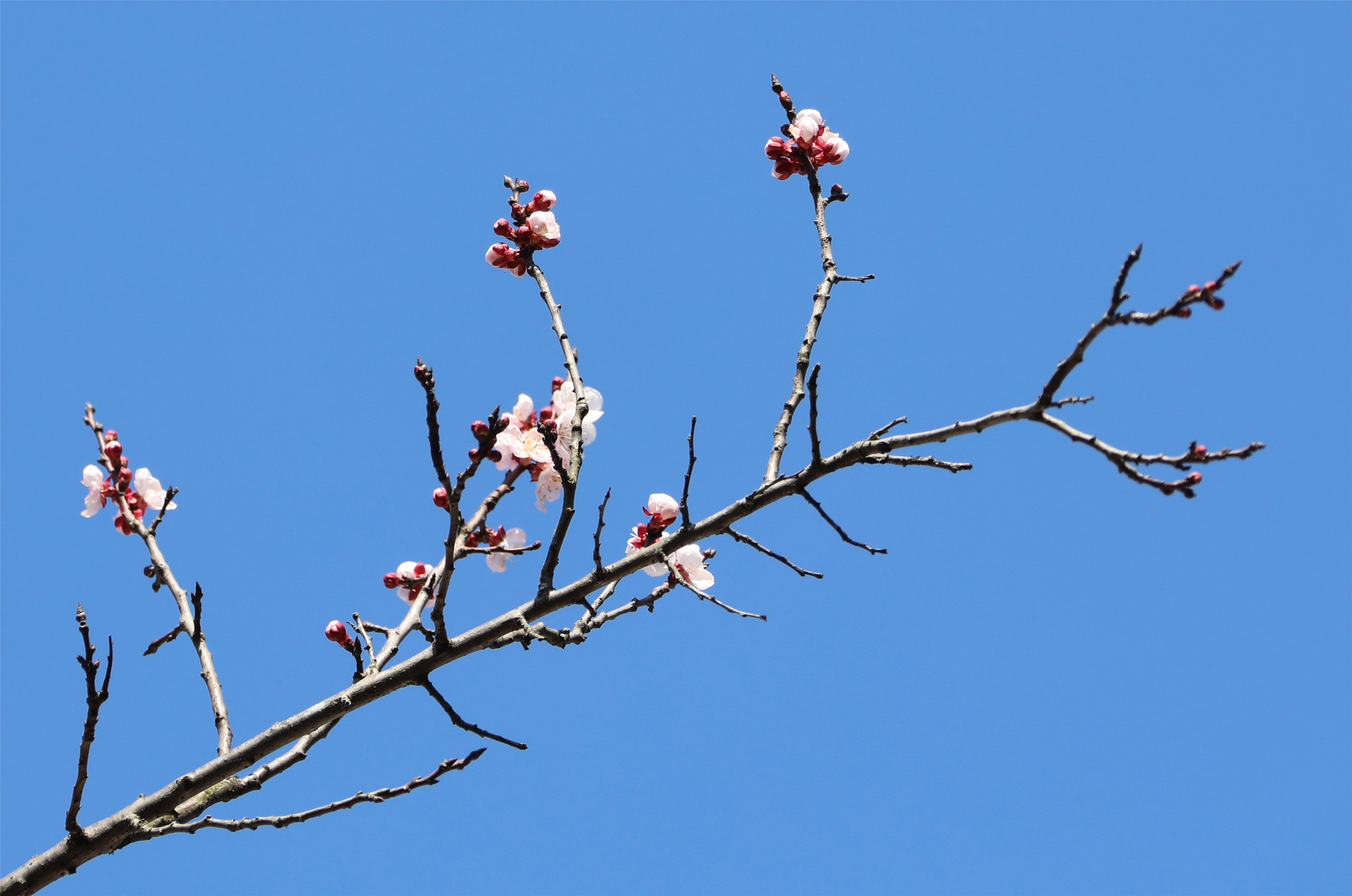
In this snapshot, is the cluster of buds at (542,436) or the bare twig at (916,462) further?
the cluster of buds at (542,436)

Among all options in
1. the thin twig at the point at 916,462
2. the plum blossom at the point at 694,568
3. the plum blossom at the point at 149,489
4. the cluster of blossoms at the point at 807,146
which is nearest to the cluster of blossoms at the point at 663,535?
the plum blossom at the point at 694,568

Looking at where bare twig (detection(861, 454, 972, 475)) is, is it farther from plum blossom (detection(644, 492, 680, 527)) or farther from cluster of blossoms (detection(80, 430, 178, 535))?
cluster of blossoms (detection(80, 430, 178, 535))

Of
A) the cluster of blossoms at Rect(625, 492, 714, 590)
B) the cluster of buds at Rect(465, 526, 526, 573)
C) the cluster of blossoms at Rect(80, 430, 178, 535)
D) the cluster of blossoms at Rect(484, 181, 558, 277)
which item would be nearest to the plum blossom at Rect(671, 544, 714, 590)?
the cluster of blossoms at Rect(625, 492, 714, 590)

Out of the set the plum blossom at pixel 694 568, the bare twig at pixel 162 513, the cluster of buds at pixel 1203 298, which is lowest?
the cluster of buds at pixel 1203 298

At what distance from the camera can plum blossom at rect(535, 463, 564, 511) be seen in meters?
3.40

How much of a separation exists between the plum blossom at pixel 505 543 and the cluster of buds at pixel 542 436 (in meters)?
0.19

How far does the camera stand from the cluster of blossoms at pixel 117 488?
3.91 m

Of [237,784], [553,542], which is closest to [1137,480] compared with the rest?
[553,542]

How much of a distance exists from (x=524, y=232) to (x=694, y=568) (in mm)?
1507

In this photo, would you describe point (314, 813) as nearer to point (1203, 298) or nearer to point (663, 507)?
point (663, 507)

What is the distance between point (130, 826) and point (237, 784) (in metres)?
0.29

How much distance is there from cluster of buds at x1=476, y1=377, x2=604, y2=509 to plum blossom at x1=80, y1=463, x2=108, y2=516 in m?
1.71

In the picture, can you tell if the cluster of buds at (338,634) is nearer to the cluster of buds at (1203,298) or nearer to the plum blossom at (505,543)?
the plum blossom at (505,543)

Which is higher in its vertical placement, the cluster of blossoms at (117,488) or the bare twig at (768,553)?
the cluster of blossoms at (117,488)
